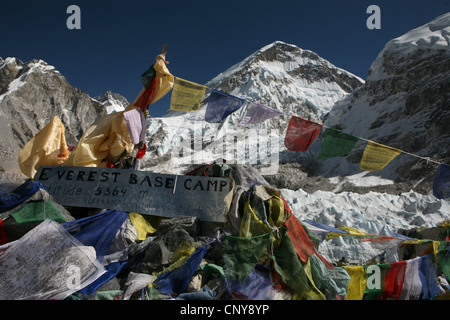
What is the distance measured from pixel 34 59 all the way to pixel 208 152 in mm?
46690

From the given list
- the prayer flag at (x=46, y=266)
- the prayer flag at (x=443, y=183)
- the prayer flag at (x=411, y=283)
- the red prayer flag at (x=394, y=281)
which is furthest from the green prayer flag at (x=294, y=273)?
the prayer flag at (x=443, y=183)

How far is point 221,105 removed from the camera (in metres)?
7.44

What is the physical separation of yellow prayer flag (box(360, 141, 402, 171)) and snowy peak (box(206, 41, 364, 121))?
6755 cm

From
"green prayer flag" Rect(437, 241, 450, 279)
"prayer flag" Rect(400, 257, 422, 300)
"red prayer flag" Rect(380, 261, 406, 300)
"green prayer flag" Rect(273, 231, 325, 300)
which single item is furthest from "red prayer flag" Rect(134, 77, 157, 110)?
"green prayer flag" Rect(437, 241, 450, 279)

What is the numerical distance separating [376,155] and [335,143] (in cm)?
103

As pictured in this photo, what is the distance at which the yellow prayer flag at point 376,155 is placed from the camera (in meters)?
6.73

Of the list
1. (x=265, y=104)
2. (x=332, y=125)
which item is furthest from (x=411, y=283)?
(x=265, y=104)

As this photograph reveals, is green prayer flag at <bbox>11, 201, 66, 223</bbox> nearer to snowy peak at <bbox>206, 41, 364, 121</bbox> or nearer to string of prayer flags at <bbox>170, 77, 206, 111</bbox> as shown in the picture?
string of prayer flags at <bbox>170, 77, 206, 111</bbox>

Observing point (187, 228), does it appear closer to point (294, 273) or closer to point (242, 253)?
point (242, 253)

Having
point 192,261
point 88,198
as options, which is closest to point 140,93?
point 88,198

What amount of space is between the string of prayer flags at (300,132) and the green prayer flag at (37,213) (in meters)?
5.24

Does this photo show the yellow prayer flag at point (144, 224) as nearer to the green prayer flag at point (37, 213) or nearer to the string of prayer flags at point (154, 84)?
the green prayer flag at point (37, 213)

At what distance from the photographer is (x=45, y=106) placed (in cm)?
6078
